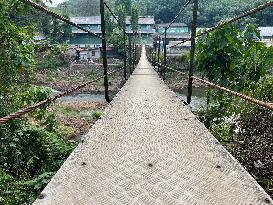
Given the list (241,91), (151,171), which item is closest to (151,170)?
(151,171)

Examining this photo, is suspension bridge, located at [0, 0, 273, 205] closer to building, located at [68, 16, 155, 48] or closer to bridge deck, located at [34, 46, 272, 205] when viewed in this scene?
bridge deck, located at [34, 46, 272, 205]

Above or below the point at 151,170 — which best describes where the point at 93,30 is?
above

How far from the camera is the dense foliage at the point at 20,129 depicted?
3105mm

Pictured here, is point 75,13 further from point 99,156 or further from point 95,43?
point 99,156

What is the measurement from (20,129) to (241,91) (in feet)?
10.4

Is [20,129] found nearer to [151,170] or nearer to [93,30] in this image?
[151,170]

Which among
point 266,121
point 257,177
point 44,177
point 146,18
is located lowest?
point 44,177

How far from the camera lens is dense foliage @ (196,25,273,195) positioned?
2.17m

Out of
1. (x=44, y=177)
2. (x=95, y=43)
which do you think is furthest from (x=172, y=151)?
(x=95, y=43)

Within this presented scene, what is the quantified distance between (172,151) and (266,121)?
1.36 m

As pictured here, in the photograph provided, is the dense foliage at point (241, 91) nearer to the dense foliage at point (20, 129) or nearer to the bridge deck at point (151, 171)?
the bridge deck at point (151, 171)

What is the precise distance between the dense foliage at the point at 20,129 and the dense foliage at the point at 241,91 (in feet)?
6.70

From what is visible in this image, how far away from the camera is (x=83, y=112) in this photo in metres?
14.5

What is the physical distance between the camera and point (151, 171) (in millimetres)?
1262
